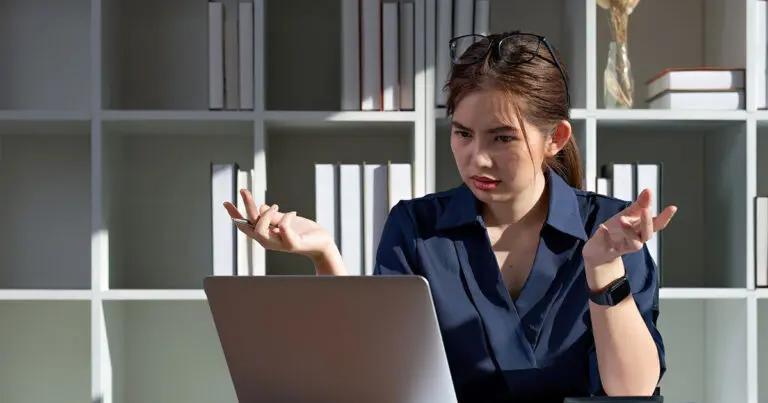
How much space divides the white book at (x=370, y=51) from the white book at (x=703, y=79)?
73 cm

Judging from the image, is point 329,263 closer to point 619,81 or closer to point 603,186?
point 603,186

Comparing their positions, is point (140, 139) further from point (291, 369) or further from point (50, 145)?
point (291, 369)

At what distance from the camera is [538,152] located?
5.41ft

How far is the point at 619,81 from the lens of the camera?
8.11 ft

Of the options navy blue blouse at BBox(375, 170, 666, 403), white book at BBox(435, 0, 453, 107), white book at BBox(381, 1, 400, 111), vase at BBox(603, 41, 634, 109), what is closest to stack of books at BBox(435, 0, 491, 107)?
white book at BBox(435, 0, 453, 107)

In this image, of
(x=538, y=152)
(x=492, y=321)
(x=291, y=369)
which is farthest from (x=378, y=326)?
(x=538, y=152)

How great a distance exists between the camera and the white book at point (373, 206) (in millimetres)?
2383

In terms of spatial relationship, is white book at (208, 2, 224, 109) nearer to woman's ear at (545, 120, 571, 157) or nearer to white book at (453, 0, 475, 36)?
white book at (453, 0, 475, 36)

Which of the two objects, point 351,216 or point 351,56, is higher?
point 351,56

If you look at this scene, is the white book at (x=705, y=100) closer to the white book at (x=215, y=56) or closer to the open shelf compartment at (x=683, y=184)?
the open shelf compartment at (x=683, y=184)

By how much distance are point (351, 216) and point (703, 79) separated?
94 cm

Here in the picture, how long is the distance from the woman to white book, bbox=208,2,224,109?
2.71 ft

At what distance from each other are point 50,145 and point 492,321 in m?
1.68

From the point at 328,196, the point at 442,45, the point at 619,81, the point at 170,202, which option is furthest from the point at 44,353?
the point at 619,81
